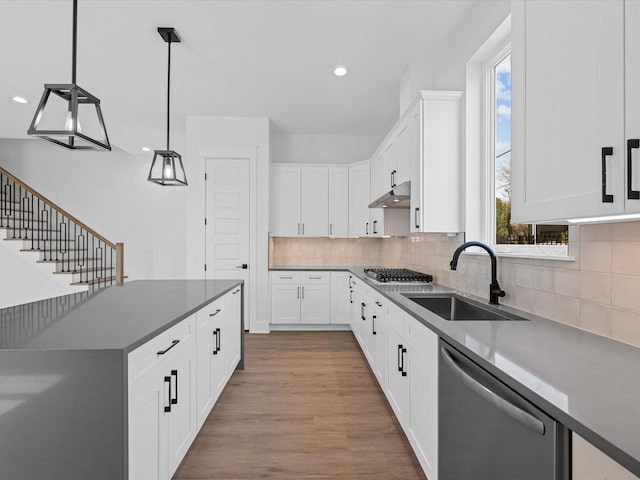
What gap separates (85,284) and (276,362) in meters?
3.85

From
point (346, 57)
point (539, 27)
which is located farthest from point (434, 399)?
point (346, 57)

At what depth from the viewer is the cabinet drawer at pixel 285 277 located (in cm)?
504

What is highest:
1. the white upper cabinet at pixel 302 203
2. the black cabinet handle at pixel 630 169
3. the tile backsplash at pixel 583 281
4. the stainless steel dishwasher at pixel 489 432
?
the white upper cabinet at pixel 302 203

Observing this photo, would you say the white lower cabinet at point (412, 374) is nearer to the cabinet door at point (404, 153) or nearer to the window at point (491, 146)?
the window at point (491, 146)

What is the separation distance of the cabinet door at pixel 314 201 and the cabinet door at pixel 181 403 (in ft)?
11.5

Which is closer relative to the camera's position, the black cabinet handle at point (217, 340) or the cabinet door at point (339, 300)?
the black cabinet handle at point (217, 340)

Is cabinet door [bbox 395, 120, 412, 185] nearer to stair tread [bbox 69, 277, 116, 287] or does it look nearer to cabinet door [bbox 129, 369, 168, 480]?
cabinet door [bbox 129, 369, 168, 480]

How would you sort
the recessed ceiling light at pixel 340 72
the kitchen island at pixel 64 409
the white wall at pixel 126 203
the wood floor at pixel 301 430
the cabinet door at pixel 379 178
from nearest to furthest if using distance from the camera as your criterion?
the kitchen island at pixel 64 409 → the wood floor at pixel 301 430 → the recessed ceiling light at pixel 340 72 → the cabinet door at pixel 379 178 → the white wall at pixel 126 203

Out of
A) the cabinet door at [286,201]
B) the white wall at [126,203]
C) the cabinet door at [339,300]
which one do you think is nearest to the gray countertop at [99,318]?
the cabinet door at [339,300]

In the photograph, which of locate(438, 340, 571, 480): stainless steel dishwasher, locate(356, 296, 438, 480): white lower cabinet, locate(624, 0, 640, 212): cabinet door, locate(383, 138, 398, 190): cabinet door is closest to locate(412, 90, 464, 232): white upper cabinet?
locate(383, 138, 398, 190): cabinet door

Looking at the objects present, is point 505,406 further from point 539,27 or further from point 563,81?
point 539,27

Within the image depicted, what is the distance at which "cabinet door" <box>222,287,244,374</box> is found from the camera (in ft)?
9.43

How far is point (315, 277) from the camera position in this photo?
506 centimetres

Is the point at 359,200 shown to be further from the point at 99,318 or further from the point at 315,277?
the point at 99,318
